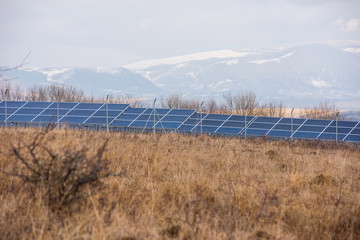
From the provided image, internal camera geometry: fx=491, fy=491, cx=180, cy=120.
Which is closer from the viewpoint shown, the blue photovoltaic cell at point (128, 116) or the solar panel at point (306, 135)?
the solar panel at point (306, 135)

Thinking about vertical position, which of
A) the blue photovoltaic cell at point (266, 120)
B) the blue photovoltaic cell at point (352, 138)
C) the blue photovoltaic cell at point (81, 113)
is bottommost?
the blue photovoltaic cell at point (352, 138)

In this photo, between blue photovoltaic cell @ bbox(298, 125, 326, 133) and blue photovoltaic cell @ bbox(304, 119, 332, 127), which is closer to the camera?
blue photovoltaic cell @ bbox(298, 125, 326, 133)

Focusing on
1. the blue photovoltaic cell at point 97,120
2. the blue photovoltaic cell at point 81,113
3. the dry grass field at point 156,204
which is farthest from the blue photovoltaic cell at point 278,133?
the dry grass field at point 156,204

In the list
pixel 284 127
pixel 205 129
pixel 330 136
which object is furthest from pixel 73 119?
pixel 330 136

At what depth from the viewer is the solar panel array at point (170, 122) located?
2712 cm

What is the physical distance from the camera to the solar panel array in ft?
89.0

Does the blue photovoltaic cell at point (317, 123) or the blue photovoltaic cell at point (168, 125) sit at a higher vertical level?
the blue photovoltaic cell at point (317, 123)

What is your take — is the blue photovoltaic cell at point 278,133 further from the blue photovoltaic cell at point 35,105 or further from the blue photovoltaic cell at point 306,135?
the blue photovoltaic cell at point 35,105

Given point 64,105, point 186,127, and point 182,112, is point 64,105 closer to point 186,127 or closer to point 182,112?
point 182,112

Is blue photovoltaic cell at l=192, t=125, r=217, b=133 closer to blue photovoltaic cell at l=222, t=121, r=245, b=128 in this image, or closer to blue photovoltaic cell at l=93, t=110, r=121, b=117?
blue photovoltaic cell at l=222, t=121, r=245, b=128

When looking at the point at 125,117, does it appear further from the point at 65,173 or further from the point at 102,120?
the point at 65,173

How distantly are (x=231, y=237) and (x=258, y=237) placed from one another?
55cm

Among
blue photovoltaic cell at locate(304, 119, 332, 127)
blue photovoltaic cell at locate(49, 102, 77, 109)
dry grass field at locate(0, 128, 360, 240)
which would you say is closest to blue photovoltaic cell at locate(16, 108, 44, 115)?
blue photovoltaic cell at locate(49, 102, 77, 109)

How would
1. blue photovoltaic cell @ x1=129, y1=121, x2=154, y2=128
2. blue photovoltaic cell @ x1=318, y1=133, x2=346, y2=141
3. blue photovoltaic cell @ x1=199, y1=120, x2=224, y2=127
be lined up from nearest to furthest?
blue photovoltaic cell @ x1=318, y1=133, x2=346, y2=141
blue photovoltaic cell @ x1=129, y1=121, x2=154, y2=128
blue photovoltaic cell @ x1=199, y1=120, x2=224, y2=127
